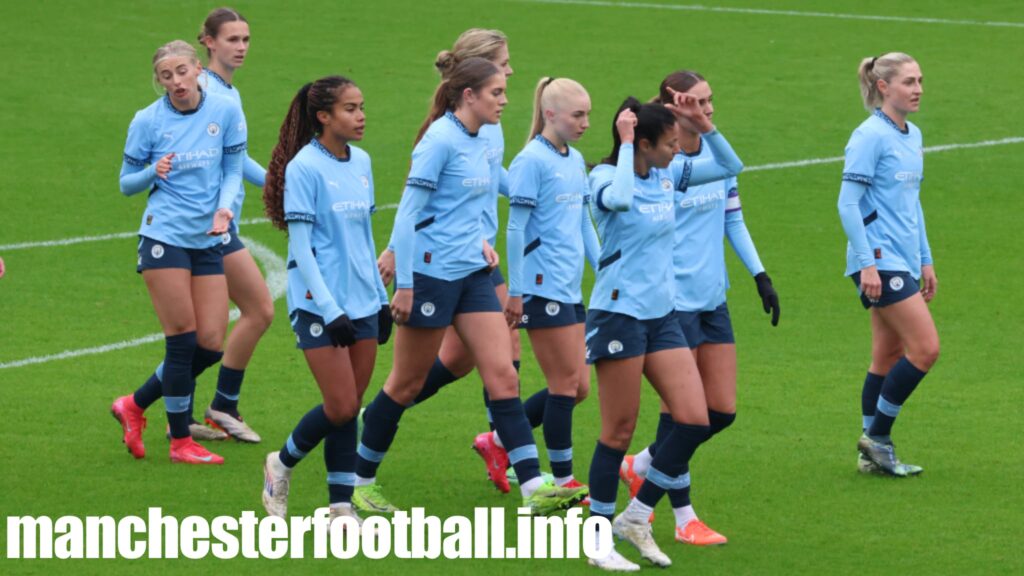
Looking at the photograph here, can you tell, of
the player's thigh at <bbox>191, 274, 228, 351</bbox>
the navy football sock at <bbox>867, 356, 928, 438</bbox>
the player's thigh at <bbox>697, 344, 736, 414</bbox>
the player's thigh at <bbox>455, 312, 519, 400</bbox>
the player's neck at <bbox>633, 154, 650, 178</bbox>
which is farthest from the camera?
the player's thigh at <bbox>191, 274, 228, 351</bbox>

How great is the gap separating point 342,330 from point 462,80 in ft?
5.31

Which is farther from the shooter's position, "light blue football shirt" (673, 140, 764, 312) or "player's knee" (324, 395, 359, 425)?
"light blue football shirt" (673, 140, 764, 312)

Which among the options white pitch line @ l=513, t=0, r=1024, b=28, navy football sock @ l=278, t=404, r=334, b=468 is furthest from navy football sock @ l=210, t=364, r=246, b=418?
white pitch line @ l=513, t=0, r=1024, b=28

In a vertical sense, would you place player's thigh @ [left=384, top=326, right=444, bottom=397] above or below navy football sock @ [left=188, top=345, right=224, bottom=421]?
above

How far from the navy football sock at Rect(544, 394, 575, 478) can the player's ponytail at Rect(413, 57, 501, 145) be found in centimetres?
162

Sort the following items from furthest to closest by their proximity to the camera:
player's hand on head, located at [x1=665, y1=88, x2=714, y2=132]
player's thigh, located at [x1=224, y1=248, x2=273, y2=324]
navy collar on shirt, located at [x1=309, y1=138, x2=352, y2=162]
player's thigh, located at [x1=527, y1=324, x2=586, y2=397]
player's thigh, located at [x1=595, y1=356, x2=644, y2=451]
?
1. player's thigh, located at [x1=224, y1=248, x2=273, y2=324]
2. player's thigh, located at [x1=527, y1=324, x2=586, y2=397]
3. navy collar on shirt, located at [x1=309, y1=138, x2=352, y2=162]
4. player's hand on head, located at [x1=665, y1=88, x2=714, y2=132]
5. player's thigh, located at [x1=595, y1=356, x2=644, y2=451]

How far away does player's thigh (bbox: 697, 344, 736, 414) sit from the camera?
923cm

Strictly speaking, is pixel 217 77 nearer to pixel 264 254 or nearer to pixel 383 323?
pixel 383 323

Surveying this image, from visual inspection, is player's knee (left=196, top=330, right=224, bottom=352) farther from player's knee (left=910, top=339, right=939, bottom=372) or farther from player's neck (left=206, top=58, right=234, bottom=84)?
player's knee (left=910, top=339, right=939, bottom=372)

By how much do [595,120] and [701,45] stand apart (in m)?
5.20

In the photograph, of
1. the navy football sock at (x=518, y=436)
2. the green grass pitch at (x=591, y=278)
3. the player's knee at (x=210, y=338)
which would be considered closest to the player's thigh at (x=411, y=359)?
the navy football sock at (x=518, y=436)

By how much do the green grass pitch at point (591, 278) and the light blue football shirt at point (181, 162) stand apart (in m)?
1.39

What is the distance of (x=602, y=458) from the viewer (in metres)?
8.66

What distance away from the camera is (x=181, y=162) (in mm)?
10531
